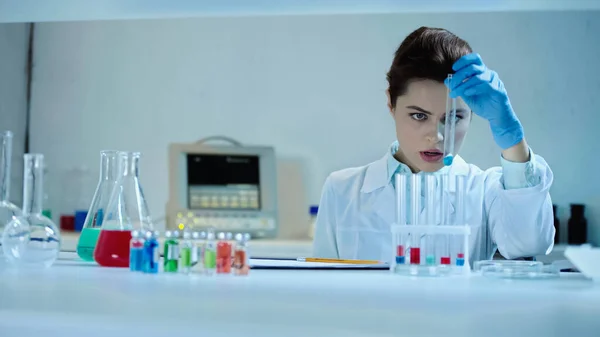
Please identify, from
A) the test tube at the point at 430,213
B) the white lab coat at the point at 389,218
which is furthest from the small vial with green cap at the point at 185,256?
the white lab coat at the point at 389,218

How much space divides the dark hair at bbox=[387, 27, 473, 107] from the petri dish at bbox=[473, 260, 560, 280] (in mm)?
775

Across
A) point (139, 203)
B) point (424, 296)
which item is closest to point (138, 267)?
point (139, 203)

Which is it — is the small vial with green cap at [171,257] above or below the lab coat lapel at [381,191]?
below

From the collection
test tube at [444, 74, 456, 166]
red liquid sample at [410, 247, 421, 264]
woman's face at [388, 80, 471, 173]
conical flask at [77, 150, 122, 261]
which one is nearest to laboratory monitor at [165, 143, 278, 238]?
woman's face at [388, 80, 471, 173]

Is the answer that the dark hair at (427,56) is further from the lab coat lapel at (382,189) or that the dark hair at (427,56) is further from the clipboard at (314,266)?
the clipboard at (314,266)

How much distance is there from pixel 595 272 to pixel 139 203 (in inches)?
28.1

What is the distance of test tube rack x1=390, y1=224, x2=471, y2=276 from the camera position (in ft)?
3.35

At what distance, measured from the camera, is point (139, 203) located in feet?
3.94

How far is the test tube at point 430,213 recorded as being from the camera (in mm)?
1036

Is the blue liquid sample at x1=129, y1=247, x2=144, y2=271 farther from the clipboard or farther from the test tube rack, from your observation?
the test tube rack

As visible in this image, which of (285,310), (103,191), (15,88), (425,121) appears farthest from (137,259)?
(15,88)

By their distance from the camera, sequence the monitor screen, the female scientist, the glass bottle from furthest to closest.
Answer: the monitor screen
the female scientist
the glass bottle

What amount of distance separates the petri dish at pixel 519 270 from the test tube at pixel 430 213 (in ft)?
0.26

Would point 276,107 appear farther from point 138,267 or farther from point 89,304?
point 89,304
